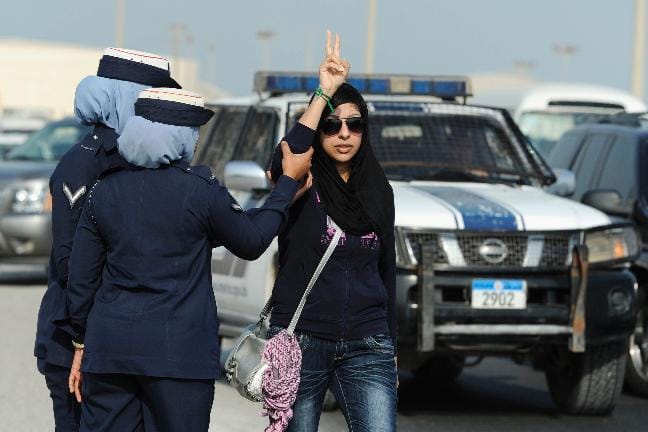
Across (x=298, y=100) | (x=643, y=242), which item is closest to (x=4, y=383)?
(x=298, y=100)

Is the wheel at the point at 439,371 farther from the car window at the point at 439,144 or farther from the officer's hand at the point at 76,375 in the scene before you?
the officer's hand at the point at 76,375

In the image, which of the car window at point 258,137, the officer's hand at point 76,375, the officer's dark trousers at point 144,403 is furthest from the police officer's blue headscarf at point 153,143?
the car window at point 258,137

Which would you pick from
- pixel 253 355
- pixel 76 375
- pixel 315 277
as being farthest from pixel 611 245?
pixel 76 375

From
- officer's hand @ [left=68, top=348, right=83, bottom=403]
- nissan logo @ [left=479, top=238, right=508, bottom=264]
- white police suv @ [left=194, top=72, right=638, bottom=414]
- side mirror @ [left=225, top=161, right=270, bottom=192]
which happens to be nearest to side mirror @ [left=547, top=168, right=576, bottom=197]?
white police suv @ [left=194, top=72, right=638, bottom=414]

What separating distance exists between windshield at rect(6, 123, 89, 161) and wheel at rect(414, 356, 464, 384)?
26.4 ft

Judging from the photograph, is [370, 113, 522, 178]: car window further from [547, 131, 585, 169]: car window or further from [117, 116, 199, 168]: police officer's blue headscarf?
[117, 116, 199, 168]: police officer's blue headscarf

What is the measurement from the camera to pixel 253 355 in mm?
5461

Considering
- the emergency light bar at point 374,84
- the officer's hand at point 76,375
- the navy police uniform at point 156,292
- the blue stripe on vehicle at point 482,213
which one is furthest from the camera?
the emergency light bar at point 374,84

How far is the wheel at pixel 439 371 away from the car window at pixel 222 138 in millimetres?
1874

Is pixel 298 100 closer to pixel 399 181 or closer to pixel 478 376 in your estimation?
pixel 399 181

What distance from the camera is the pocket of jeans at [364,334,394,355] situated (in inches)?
217

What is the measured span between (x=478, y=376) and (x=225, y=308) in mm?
2288

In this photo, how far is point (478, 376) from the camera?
11.7 meters

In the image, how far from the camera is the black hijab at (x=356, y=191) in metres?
5.55
